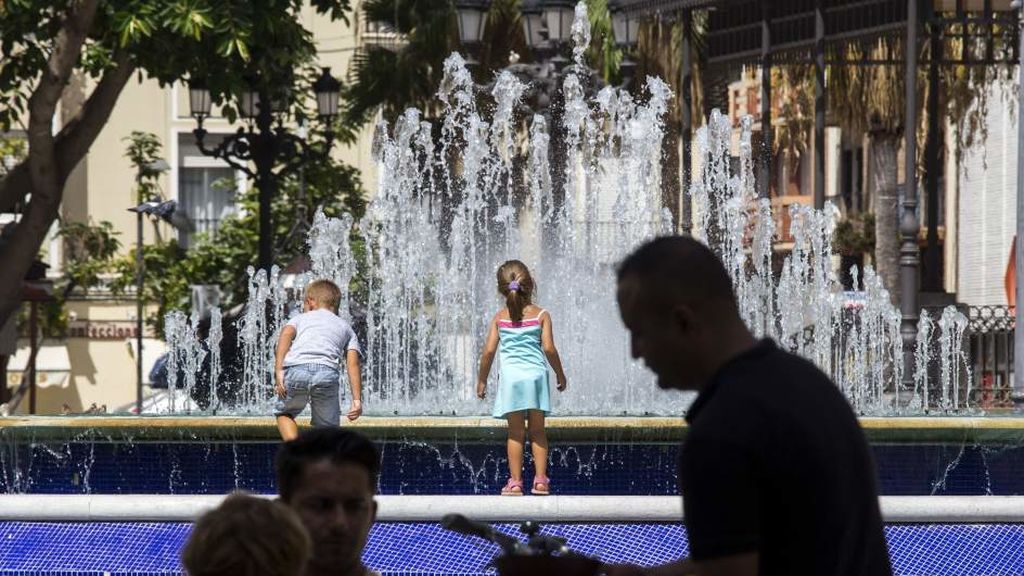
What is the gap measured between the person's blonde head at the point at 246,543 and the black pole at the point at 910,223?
45.4ft

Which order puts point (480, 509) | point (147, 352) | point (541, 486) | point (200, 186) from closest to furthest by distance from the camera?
point (480, 509), point (541, 486), point (147, 352), point (200, 186)

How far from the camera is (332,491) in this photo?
A: 423cm

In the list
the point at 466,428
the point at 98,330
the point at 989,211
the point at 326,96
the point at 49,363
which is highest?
the point at 326,96

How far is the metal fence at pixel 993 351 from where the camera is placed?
22516 millimetres

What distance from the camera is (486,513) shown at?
830 cm

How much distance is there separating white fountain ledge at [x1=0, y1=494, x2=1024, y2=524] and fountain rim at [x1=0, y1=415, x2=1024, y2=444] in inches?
143

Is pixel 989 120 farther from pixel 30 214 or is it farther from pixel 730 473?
pixel 730 473

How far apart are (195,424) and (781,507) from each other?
8.83 m

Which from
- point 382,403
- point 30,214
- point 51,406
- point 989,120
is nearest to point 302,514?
point 382,403

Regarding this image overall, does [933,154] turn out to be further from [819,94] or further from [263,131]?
[263,131]

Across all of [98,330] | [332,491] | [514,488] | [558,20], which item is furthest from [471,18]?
[98,330]

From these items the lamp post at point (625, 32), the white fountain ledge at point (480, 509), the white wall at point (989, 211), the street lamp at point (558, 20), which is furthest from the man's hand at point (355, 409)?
the white wall at point (989, 211)

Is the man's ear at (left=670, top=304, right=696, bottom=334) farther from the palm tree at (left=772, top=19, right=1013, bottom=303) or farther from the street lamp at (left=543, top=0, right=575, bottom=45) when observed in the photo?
the palm tree at (left=772, top=19, right=1013, bottom=303)

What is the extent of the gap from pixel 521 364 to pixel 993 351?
13.1m
